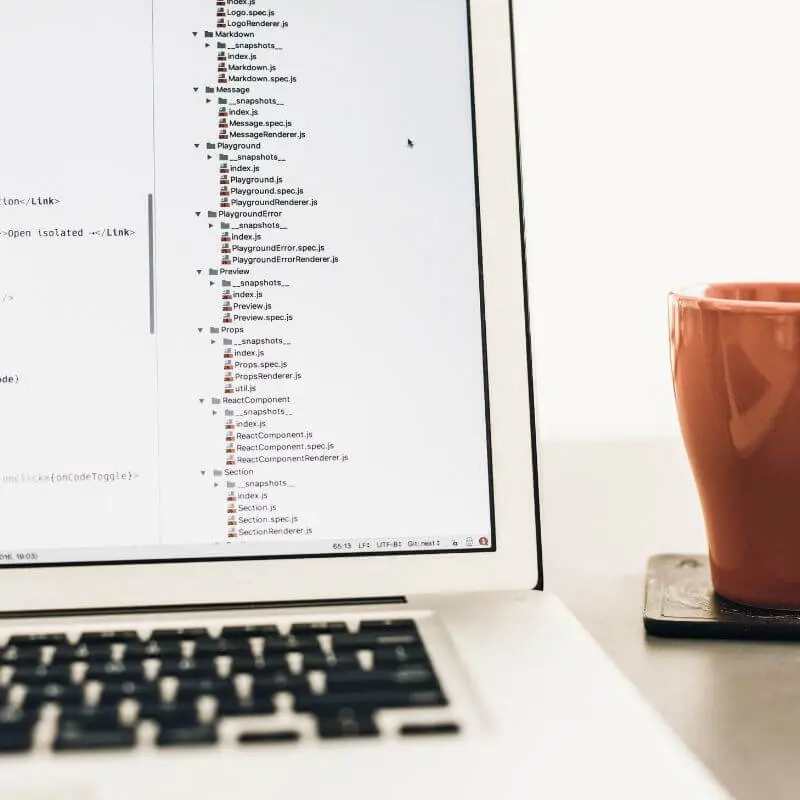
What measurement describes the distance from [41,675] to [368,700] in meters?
0.14

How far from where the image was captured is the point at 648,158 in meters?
0.86

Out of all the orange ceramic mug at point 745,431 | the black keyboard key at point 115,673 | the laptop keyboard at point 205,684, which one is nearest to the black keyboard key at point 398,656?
the laptop keyboard at point 205,684

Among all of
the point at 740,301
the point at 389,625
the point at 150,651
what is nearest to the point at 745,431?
the point at 740,301

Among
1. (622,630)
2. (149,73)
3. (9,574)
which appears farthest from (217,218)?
(622,630)

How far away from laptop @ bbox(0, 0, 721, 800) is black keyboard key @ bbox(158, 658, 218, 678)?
8 cm

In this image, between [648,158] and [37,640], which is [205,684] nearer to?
[37,640]

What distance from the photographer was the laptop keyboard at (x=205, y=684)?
381 millimetres

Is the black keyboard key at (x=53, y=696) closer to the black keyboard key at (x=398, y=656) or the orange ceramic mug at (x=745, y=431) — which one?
the black keyboard key at (x=398, y=656)

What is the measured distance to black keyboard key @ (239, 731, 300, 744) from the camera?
38 centimetres

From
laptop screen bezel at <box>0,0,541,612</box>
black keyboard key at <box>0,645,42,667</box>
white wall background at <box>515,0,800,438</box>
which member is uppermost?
white wall background at <box>515,0,800,438</box>

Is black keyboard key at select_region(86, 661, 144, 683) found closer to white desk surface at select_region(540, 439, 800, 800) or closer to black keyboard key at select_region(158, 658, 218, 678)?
black keyboard key at select_region(158, 658, 218, 678)

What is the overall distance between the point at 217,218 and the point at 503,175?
16cm

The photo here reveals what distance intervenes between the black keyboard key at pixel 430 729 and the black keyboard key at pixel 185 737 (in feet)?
0.24

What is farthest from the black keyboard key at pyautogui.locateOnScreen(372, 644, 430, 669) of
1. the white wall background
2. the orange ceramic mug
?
the white wall background
